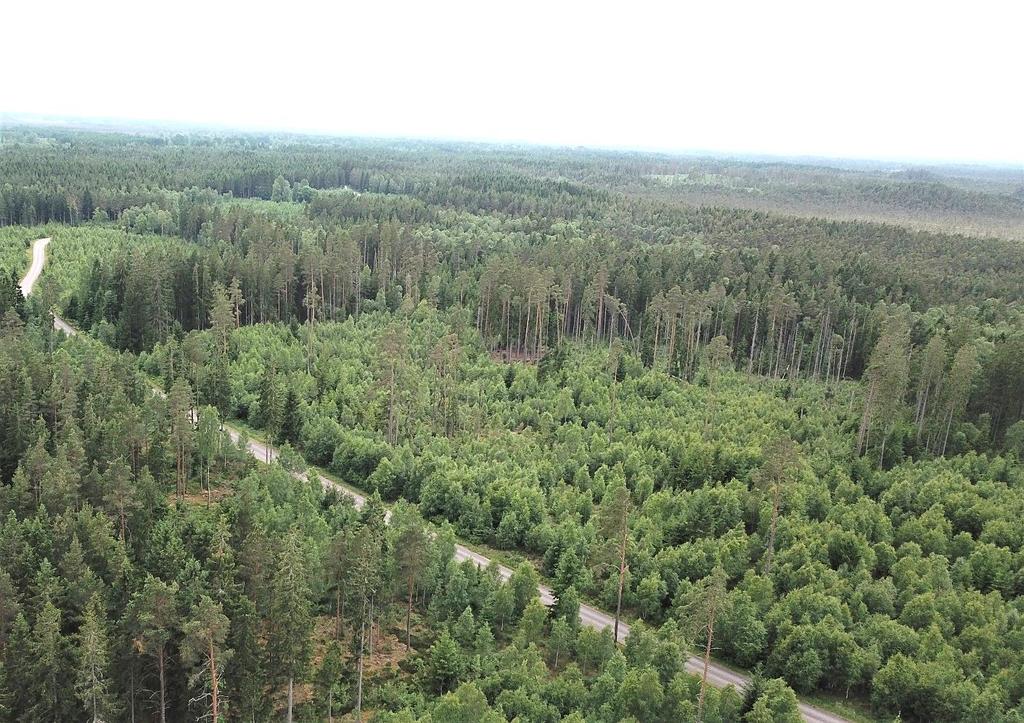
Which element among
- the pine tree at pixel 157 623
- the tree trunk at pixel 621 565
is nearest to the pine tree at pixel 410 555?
the tree trunk at pixel 621 565

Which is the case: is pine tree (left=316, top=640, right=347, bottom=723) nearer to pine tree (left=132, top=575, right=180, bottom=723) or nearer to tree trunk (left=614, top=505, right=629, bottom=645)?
pine tree (left=132, top=575, right=180, bottom=723)

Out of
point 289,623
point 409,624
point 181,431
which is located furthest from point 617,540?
point 181,431

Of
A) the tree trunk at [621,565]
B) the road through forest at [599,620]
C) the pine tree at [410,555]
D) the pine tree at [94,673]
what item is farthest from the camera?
the tree trunk at [621,565]

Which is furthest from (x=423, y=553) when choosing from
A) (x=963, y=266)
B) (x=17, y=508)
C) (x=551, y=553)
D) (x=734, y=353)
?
(x=963, y=266)

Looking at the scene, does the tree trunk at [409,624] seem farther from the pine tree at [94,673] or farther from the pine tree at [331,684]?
the pine tree at [94,673]

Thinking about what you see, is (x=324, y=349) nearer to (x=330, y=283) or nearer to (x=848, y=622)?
(x=330, y=283)

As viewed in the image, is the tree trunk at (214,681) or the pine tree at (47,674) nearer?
the tree trunk at (214,681)

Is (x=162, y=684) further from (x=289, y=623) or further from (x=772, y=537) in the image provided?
(x=772, y=537)

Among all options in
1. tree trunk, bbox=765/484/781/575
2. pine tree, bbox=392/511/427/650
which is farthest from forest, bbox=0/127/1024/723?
tree trunk, bbox=765/484/781/575

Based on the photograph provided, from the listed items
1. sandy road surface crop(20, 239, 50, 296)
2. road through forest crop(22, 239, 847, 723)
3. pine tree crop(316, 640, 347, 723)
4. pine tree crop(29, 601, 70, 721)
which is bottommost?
road through forest crop(22, 239, 847, 723)

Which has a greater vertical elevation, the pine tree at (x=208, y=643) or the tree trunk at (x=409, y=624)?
the pine tree at (x=208, y=643)
